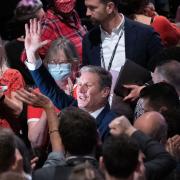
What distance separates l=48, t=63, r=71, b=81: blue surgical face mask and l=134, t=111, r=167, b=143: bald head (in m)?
1.19

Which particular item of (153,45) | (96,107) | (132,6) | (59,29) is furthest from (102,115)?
(132,6)

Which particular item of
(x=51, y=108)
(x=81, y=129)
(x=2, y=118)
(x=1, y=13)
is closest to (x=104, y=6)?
(x=2, y=118)

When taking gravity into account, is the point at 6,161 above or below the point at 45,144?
above

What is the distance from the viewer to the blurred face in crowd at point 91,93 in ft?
14.5

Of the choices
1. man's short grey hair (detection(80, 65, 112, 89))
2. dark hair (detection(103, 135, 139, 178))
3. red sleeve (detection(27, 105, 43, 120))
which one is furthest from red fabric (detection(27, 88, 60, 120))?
dark hair (detection(103, 135, 139, 178))

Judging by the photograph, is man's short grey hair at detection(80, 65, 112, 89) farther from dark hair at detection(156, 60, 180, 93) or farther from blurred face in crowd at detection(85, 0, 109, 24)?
blurred face in crowd at detection(85, 0, 109, 24)

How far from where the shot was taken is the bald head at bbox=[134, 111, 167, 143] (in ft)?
12.4

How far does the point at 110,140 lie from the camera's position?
10.8 ft

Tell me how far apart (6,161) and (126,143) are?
58cm

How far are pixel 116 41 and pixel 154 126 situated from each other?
67.9 inches

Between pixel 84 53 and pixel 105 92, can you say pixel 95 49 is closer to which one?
pixel 84 53

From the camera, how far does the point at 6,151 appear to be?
333 cm

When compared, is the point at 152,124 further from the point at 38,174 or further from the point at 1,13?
the point at 1,13

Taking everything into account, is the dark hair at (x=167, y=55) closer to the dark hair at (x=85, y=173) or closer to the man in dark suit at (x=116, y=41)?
the man in dark suit at (x=116, y=41)
